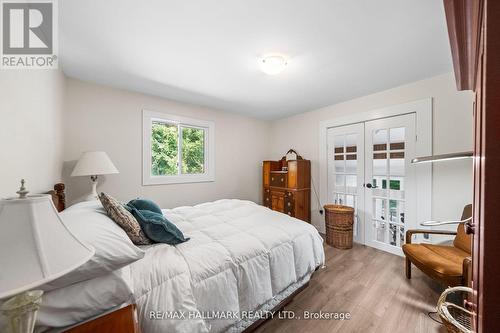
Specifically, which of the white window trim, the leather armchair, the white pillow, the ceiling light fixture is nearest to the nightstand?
the white pillow

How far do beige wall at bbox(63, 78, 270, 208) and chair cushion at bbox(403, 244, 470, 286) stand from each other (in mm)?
2876

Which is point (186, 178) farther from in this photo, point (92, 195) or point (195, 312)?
point (195, 312)

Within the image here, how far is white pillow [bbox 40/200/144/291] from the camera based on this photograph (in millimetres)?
820

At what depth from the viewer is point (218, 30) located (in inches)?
60.7

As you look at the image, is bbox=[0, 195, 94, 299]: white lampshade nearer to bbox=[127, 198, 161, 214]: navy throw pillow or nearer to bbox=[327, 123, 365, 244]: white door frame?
bbox=[127, 198, 161, 214]: navy throw pillow

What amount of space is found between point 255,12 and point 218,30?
339mm

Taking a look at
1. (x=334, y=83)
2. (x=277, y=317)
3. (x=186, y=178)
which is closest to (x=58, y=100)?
(x=186, y=178)

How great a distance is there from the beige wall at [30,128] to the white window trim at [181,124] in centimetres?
93

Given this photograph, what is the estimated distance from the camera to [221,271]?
1.30 m

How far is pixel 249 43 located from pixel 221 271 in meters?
1.84

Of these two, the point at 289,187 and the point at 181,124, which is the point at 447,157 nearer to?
the point at 289,187

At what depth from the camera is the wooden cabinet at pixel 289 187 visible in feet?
11.5

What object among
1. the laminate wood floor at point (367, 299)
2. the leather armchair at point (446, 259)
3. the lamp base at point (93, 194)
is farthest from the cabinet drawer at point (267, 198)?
the lamp base at point (93, 194)

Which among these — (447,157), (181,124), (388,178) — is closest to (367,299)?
(447,157)
